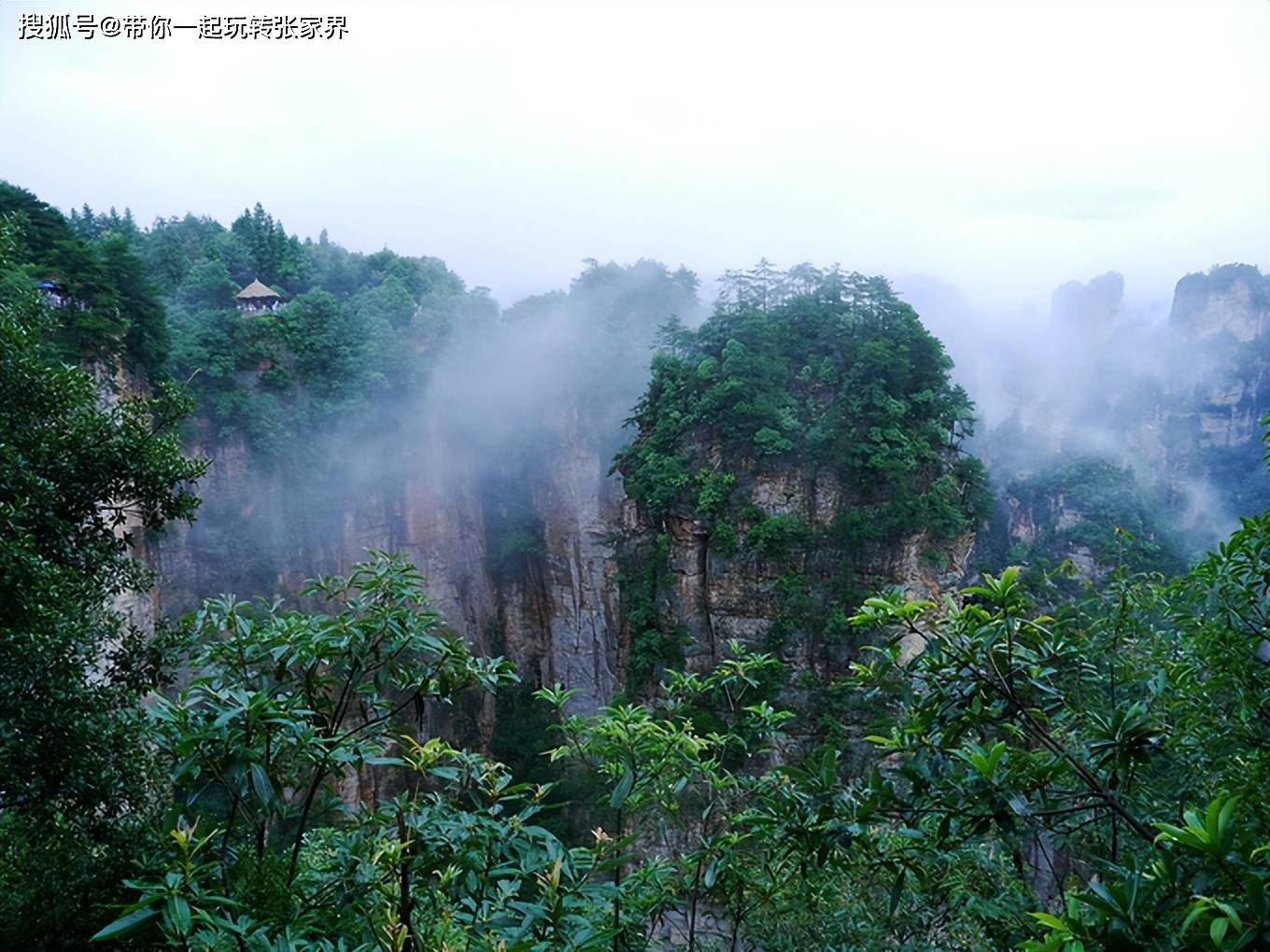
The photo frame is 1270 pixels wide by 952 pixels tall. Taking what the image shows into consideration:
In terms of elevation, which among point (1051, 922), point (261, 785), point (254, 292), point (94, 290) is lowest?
point (1051, 922)

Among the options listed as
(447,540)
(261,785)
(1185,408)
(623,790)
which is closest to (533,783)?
(623,790)

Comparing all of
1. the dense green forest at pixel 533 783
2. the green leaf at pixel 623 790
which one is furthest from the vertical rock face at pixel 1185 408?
the green leaf at pixel 623 790

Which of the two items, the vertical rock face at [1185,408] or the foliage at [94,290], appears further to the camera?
the vertical rock face at [1185,408]

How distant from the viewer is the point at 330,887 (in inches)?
86.7

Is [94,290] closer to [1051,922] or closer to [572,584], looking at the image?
[572,584]

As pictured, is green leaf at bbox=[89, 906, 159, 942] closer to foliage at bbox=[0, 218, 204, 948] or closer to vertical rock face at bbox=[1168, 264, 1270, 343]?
foliage at bbox=[0, 218, 204, 948]

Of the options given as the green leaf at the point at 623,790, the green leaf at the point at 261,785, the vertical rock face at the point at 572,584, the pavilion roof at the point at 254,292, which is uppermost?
A: the pavilion roof at the point at 254,292

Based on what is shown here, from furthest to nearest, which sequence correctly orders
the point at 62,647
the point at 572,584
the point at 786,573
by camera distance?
the point at 572,584, the point at 786,573, the point at 62,647

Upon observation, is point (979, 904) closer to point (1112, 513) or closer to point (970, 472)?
point (970, 472)

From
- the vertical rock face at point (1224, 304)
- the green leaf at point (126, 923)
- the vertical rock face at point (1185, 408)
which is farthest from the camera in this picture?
the vertical rock face at point (1224, 304)

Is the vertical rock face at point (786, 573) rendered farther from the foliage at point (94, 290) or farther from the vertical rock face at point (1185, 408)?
the vertical rock face at point (1185, 408)

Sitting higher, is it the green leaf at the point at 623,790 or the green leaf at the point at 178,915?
the green leaf at the point at 178,915

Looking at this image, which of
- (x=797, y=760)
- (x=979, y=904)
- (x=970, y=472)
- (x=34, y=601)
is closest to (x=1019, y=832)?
(x=979, y=904)

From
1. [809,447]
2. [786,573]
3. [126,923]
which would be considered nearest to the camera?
[126,923]
